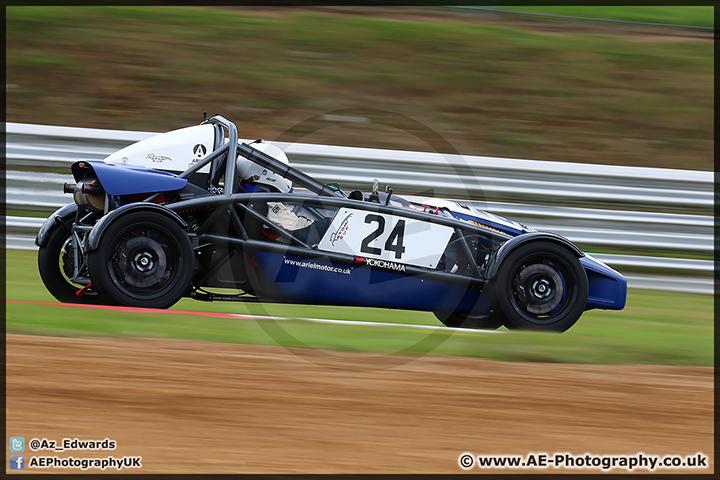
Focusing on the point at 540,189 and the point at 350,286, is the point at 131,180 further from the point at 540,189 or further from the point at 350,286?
the point at 540,189

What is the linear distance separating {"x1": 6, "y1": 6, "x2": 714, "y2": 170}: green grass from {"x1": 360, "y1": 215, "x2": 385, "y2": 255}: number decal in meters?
5.00

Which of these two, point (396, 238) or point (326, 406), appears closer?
point (326, 406)

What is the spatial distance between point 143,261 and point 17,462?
7.25 feet

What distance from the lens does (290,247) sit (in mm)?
5566

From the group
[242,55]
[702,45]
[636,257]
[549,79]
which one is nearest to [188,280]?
[636,257]

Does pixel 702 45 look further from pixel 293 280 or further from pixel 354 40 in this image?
pixel 293 280

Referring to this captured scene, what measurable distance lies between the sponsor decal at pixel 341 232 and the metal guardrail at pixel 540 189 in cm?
274

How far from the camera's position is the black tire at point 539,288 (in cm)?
562

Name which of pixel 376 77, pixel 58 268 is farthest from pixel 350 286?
pixel 376 77

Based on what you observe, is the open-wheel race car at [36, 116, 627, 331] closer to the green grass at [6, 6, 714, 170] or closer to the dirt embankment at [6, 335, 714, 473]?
the dirt embankment at [6, 335, 714, 473]

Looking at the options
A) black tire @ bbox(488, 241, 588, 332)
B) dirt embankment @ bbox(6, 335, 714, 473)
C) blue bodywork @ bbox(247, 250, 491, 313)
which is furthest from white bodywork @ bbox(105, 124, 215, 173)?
black tire @ bbox(488, 241, 588, 332)

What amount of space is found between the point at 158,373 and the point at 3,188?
478 centimetres

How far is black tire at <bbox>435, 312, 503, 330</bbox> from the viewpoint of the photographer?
621cm

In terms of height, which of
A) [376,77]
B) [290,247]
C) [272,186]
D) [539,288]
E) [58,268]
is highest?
[376,77]
